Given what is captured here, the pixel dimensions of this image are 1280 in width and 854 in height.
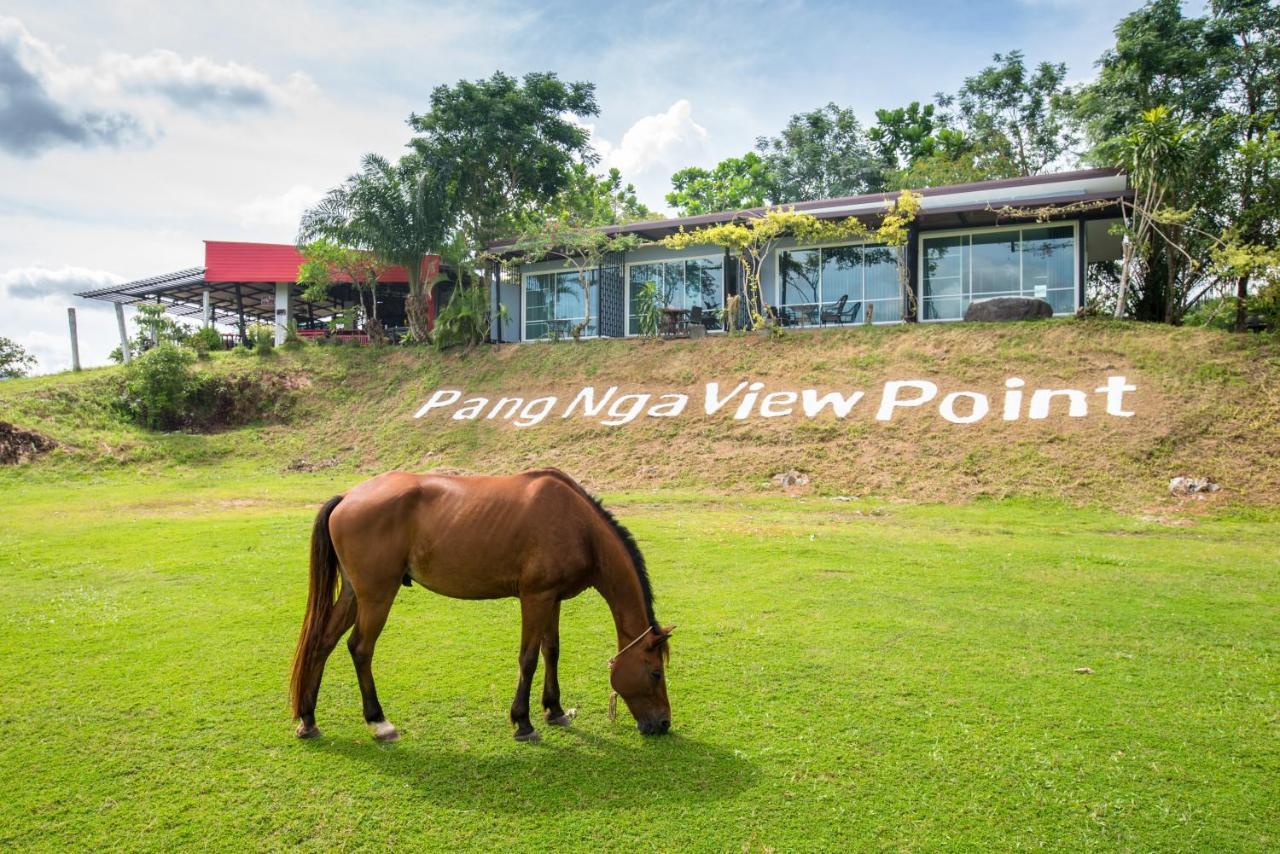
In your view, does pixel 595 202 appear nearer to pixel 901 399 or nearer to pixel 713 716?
pixel 901 399

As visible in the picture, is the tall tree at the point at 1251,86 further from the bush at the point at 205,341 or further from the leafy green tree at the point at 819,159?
the bush at the point at 205,341

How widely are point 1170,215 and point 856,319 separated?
8.78 m

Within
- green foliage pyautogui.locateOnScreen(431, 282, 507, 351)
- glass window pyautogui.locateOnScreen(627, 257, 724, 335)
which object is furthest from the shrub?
glass window pyautogui.locateOnScreen(627, 257, 724, 335)

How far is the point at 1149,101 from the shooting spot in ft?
80.6

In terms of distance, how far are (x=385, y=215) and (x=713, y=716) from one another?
25466 mm

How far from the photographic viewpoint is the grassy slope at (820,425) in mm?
14812

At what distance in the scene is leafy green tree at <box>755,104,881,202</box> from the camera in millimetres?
38906

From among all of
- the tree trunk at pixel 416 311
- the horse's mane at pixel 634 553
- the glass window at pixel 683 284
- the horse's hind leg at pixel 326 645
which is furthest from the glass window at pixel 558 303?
the horse's hind leg at pixel 326 645

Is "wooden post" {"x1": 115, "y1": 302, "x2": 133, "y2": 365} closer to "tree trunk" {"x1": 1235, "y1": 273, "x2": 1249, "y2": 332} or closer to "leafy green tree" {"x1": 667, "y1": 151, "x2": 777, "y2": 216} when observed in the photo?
"leafy green tree" {"x1": 667, "y1": 151, "x2": 777, "y2": 216}

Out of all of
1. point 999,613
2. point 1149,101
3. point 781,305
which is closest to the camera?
point 999,613

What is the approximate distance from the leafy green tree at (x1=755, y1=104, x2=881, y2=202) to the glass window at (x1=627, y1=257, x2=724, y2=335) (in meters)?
14.3

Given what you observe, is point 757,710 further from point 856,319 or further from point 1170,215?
point 856,319

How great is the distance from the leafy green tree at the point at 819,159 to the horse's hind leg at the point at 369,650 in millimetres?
37511

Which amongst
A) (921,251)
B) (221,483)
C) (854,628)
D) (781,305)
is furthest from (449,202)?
(854,628)
